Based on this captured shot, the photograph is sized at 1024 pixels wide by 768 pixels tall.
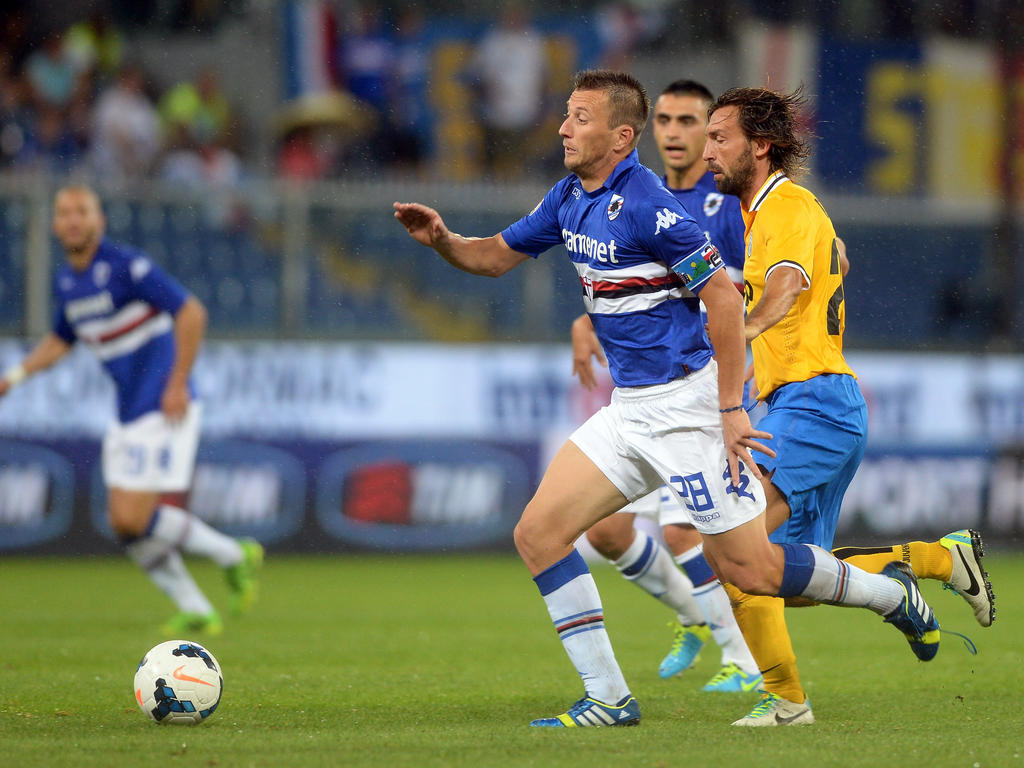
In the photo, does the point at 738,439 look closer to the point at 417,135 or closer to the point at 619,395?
the point at 619,395

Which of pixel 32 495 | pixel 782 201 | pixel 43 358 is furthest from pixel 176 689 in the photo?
pixel 32 495

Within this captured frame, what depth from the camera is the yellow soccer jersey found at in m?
5.51

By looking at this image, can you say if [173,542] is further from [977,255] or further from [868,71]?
[868,71]

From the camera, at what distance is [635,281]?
17.9 feet

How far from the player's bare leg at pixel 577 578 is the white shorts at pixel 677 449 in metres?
0.09

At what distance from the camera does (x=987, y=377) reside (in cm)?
1462

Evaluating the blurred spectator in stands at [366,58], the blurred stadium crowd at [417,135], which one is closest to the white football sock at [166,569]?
the blurred stadium crowd at [417,135]

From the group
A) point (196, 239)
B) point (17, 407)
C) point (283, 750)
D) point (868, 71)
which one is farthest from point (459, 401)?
point (283, 750)

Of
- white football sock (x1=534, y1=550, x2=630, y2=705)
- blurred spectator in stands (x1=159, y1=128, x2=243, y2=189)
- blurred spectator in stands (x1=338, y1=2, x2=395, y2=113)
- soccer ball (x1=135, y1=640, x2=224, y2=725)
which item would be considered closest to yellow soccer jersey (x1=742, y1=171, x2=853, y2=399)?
white football sock (x1=534, y1=550, x2=630, y2=705)

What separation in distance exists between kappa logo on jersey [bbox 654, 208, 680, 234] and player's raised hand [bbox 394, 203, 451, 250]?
0.90m

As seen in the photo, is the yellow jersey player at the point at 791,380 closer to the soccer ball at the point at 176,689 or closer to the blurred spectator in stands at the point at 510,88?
the soccer ball at the point at 176,689

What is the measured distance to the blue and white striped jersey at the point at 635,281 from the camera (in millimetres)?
5340

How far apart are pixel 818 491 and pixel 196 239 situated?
386 inches

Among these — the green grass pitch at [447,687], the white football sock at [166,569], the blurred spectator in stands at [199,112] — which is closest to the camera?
the green grass pitch at [447,687]
